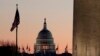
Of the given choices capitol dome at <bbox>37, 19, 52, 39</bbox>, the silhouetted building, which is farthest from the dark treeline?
capitol dome at <bbox>37, 19, 52, 39</bbox>

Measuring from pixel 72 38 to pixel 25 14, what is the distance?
1.67 ft

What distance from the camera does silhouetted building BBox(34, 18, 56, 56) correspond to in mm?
1832

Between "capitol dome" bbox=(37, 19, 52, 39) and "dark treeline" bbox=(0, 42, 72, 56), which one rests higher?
"capitol dome" bbox=(37, 19, 52, 39)

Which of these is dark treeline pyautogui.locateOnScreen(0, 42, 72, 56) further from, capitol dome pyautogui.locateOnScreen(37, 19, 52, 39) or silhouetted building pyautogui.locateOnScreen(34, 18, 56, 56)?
capitol dome pyautogui.locateOnScreen(37, 19, 52, 39)

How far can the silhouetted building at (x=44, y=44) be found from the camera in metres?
1.83

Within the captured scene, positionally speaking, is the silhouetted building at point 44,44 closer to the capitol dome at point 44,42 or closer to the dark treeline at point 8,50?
the capitol dome at point 44,42

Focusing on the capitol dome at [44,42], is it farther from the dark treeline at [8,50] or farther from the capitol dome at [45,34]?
the dark treeline at [8,50]

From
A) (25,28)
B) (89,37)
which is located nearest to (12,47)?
(25,28)

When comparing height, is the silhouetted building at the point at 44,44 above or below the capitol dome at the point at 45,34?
below

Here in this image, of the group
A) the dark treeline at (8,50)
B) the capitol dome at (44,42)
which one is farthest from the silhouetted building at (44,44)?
the dark treeline at (8,50)

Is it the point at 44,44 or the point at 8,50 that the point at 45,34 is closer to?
the point at 44,44

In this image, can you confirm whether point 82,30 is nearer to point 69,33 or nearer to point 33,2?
point 69,33

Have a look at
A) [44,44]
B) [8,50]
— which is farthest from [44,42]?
[8,50]

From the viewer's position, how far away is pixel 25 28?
190 cm
